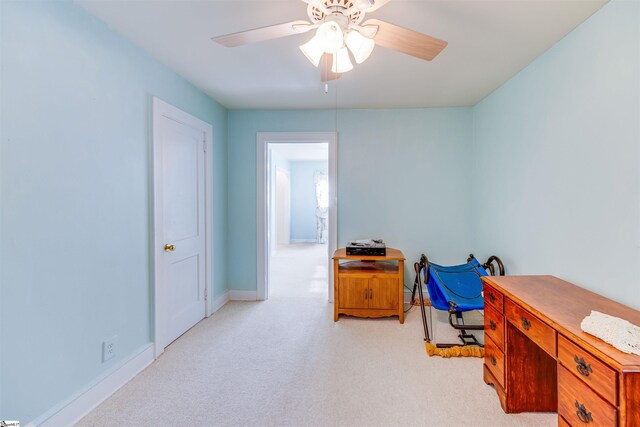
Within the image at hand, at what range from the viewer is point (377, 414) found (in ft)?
5.57

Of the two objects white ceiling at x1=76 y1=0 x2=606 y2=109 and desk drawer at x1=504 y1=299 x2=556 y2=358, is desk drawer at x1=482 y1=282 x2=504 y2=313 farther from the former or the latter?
white ceiling at x1=76 y1=0 x2=606 y2=109

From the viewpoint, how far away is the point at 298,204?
8461 mm

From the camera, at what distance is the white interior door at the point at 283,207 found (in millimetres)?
7781

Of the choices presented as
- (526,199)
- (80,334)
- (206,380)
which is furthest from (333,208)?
(80,334)

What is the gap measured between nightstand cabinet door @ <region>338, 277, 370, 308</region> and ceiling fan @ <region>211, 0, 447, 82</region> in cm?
214

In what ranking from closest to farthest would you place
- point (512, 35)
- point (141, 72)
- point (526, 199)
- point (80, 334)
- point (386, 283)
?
1. point (80, 334)
2. point (512, 35)
3. point (141, 72)
4. point (526, 199)
5. point (386, 283)

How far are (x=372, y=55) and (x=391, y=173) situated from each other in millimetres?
1601

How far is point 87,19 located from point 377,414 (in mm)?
2920

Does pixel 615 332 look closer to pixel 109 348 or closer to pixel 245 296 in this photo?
pixel 109 348

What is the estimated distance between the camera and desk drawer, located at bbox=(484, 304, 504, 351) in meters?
1.76

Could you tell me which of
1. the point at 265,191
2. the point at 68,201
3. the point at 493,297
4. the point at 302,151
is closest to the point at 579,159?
the point at 493,297

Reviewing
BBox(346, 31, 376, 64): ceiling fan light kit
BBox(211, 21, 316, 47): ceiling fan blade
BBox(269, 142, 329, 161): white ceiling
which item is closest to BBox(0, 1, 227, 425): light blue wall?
BBox(211, 21, 316, 47): ceiling fan blade

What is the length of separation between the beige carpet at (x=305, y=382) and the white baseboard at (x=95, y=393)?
60 millimetres

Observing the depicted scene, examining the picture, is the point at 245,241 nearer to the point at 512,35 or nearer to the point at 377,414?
the point at 377,414
